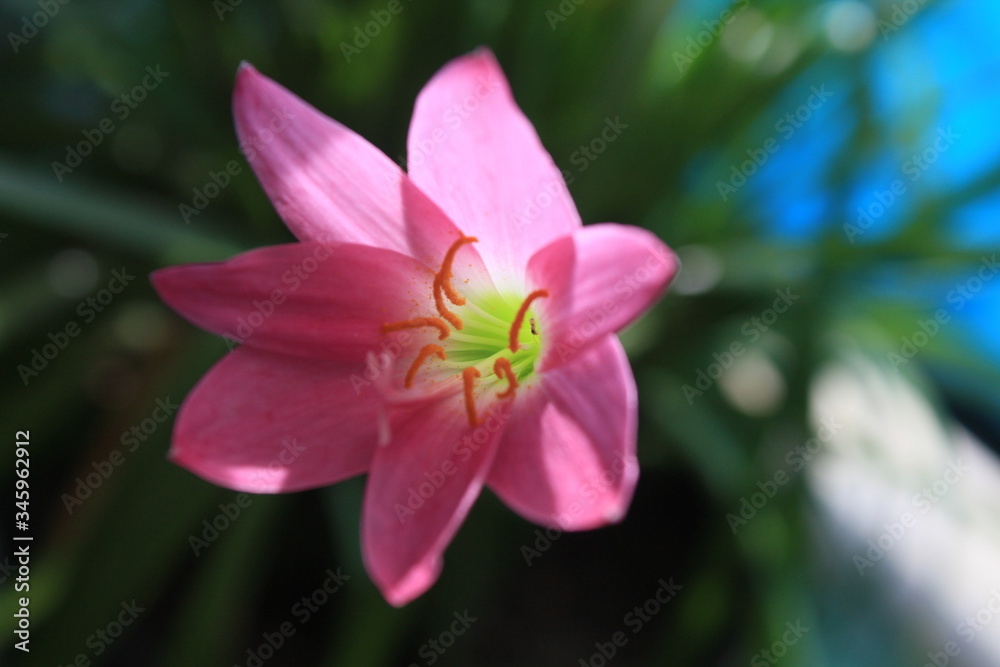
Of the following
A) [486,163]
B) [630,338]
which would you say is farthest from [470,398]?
[630,338]

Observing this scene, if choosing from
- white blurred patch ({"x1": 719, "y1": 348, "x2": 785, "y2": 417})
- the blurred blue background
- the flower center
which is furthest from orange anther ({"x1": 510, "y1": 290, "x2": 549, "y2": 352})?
white blurred patch ({"x1": 719, "y1": 348, "x2": 785, "y2": 417})

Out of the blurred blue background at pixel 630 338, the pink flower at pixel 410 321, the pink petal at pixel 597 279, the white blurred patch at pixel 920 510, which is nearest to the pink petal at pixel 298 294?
the pink flower at pixel 410 321

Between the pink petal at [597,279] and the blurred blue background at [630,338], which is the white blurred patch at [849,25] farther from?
the pink petal at [597,279]

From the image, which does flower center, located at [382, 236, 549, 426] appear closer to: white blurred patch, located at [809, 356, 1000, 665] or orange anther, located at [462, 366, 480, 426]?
orange anther, located at [462, 366, 480, 426]

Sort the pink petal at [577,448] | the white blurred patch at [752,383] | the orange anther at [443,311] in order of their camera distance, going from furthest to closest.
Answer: the white blurred patch at [752,383] < the orange anther at [443,311] < the pink petal at [577,448]

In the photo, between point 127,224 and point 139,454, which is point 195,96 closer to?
point 127,224
